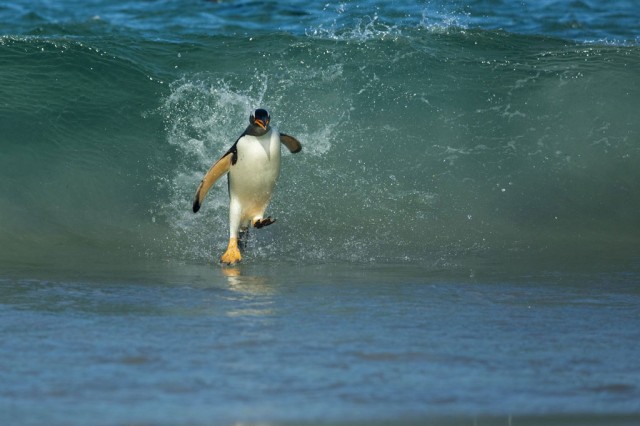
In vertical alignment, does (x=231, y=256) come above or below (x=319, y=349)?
above

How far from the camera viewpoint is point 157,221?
1030 cm

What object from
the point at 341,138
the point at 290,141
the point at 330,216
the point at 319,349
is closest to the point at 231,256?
the point at 290,141

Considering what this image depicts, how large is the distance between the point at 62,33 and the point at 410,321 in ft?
39.3

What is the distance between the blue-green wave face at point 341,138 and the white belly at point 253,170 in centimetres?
44

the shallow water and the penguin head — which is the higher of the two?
the penguin head

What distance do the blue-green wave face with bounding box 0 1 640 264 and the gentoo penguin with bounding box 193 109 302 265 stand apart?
327 millimetres

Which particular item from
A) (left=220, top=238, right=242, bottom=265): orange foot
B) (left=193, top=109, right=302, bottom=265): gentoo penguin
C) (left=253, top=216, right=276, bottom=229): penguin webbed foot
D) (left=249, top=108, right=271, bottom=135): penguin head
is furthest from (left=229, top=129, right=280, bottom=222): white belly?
(left=220, top=238, right=242, bottom=265): orange foot

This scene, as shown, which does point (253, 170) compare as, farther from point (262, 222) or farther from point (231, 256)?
point (231, 256)

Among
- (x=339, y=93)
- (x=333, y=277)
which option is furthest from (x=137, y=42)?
(x=333, y=277)

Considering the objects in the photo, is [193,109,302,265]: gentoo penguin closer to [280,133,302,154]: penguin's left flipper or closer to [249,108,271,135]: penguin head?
[280,133,302,154]: penguin's left flipper

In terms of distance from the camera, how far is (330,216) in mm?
10469

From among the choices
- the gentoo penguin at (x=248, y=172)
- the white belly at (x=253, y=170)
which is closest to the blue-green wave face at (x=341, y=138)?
the gentoo penguin at (x=248, y=172)

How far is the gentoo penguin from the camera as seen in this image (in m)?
8.77

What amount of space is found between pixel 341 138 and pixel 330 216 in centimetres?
207
